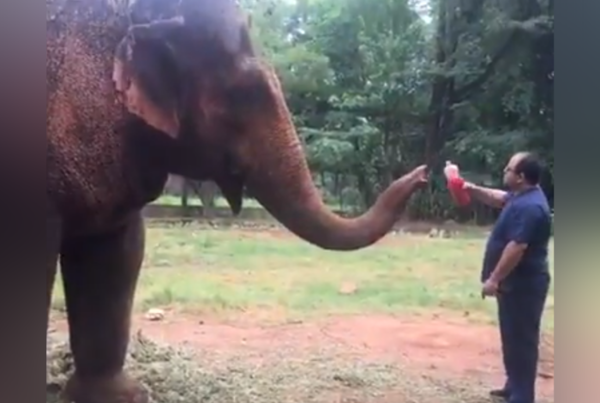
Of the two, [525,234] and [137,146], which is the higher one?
[137,146]

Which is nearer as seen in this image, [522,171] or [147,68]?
[147,68]

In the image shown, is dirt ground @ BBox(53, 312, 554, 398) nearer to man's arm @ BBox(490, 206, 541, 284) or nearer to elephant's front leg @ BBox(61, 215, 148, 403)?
elephant's front leg @ BBox(61, 215, 148, 403)

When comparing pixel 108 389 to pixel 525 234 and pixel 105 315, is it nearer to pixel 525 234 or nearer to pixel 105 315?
pixel 105 315

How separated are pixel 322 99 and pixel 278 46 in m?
0.17

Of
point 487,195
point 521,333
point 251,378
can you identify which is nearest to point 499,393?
point 521,333

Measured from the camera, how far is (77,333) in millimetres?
2270

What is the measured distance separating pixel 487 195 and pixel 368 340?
18.4 inches

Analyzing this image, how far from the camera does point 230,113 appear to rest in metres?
2.25

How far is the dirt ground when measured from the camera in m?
2.27

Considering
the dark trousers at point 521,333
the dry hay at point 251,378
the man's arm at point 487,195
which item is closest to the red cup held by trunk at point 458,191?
the man's arm at point 487,195
